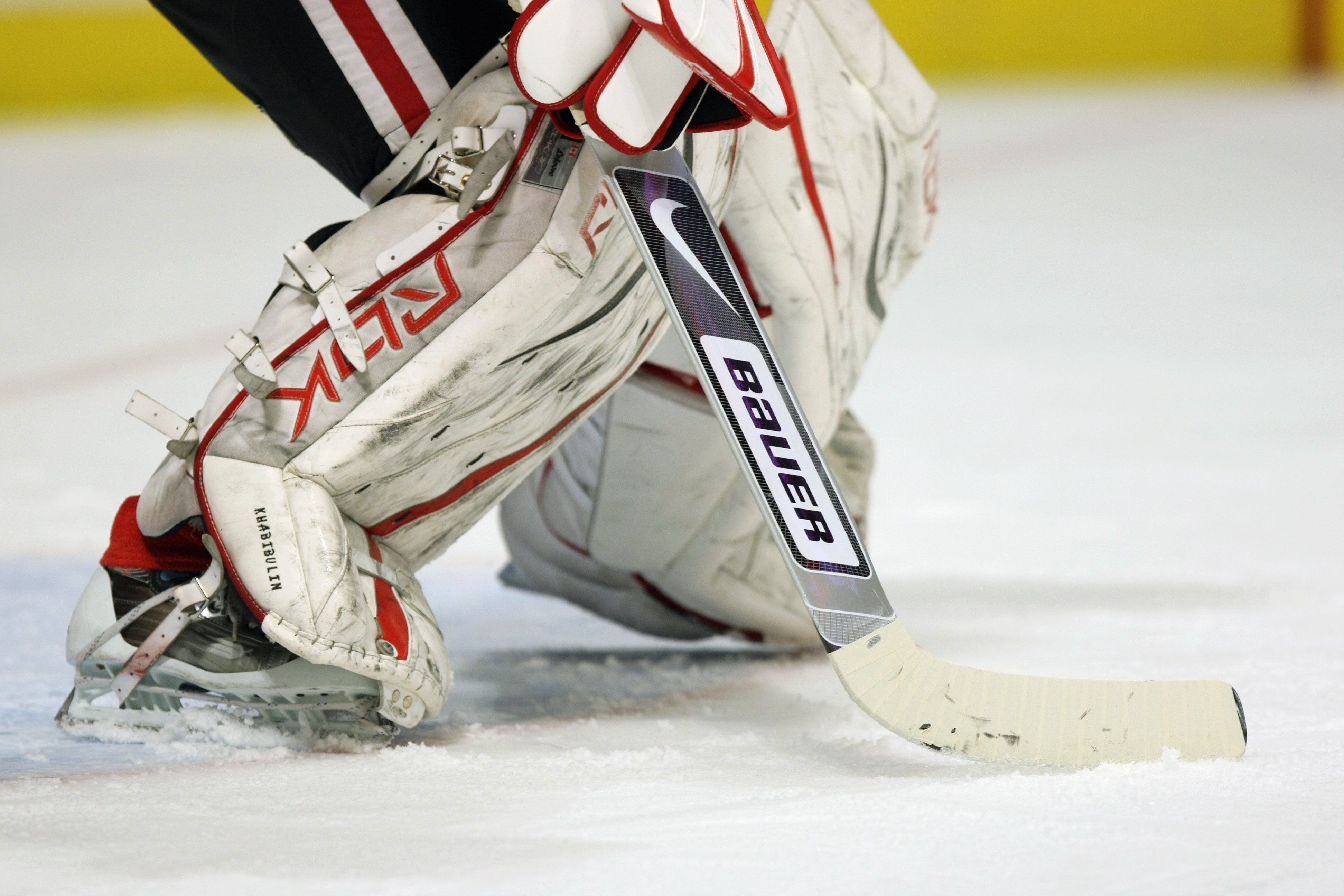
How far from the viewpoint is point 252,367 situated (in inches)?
39.2

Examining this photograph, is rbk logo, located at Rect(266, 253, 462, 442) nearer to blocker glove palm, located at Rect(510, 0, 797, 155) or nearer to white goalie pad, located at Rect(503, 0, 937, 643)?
blocker glove palm, located at Rect(510, 0, 797, 155)

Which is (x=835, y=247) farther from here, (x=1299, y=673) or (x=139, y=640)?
(x=139, y=640)

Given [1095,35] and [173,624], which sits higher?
[1095,35]

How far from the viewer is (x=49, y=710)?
1108 millimetres

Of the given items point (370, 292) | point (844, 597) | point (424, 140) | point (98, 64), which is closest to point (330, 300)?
point (370, 292)

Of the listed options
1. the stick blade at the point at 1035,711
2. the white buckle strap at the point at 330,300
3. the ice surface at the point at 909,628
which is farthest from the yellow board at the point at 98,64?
the stick blade at the point at 1035,711

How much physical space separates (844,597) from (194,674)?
40 cm

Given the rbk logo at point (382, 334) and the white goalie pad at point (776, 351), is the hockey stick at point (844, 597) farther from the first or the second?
the white goalie pad at point (776, 351)

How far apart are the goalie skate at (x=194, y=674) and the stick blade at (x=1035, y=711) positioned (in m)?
0.30

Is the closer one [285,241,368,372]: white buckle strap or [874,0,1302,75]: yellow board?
[285,241,368,372]: white buckle strap

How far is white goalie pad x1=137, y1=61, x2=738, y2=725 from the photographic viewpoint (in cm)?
97

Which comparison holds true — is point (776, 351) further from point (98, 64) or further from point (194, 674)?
point (98, 64)

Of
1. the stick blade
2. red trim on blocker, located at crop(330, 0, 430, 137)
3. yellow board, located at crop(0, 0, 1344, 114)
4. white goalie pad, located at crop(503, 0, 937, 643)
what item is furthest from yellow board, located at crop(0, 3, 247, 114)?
the stick blade

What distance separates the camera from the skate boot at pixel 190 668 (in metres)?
0.99
